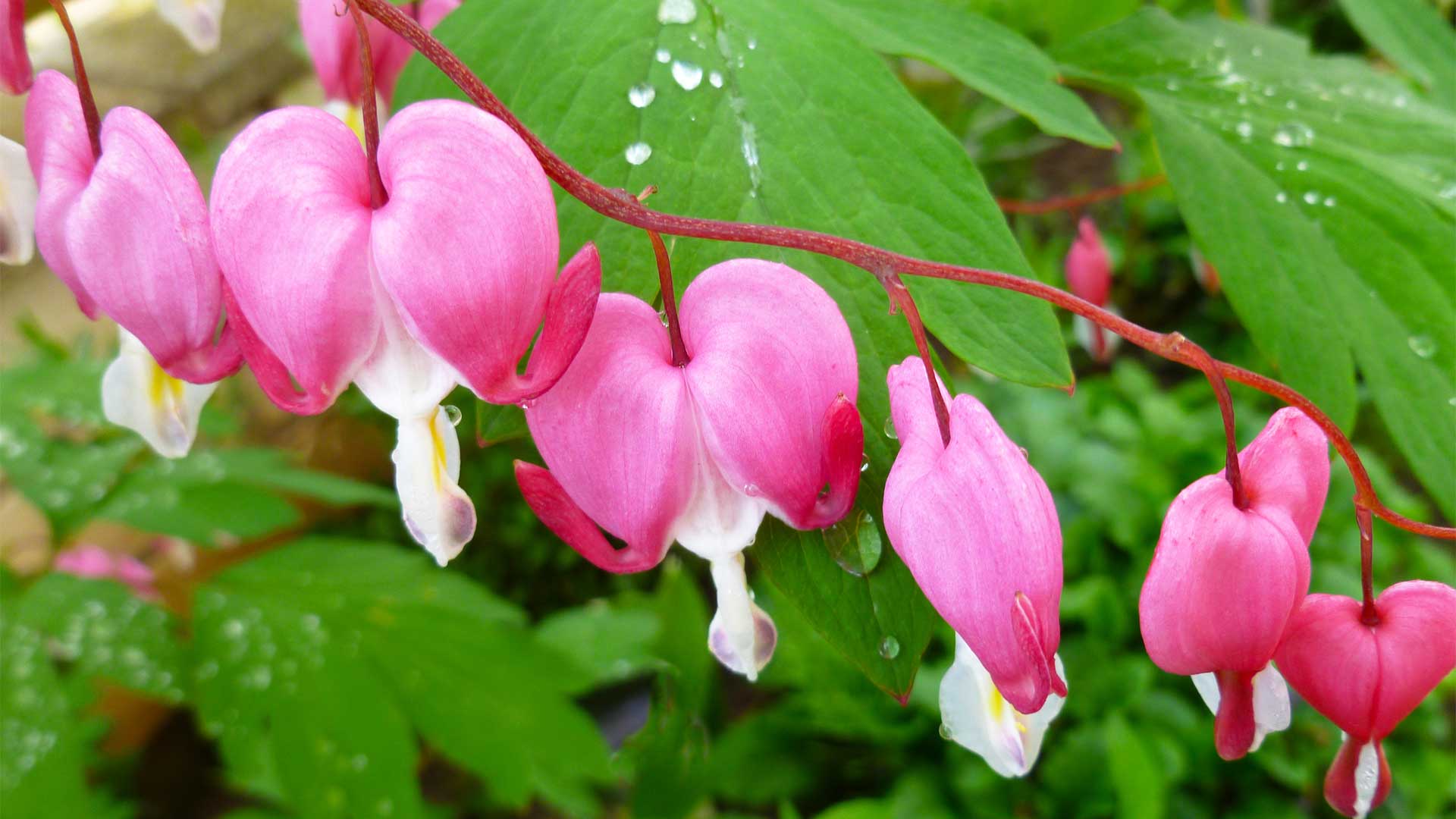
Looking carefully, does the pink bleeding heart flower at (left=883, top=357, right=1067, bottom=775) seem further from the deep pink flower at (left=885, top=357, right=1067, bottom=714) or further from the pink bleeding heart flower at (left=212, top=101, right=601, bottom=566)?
the pink bleeding heart flower at (left=212, top=101, right=601, bottom=566)

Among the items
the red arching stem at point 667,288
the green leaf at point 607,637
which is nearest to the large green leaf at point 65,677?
the green leaf at point 607,637

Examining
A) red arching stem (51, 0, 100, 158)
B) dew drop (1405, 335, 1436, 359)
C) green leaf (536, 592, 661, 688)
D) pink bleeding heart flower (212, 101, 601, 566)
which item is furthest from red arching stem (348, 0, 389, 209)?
green leaf (536, 592, 661, 688)

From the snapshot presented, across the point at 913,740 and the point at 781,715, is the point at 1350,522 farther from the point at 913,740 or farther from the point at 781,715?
the point at 781,715

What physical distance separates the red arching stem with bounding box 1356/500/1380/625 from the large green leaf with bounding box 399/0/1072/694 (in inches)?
4.9

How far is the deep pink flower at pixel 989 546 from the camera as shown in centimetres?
36

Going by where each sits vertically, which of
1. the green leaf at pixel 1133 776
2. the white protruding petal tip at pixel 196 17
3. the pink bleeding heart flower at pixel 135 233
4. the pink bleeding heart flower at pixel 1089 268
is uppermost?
the pink bleeding heart flower at pixel 135 233

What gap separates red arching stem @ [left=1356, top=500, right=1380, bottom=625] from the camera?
41 cm

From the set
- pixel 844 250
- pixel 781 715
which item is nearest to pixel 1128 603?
pixel 781 715

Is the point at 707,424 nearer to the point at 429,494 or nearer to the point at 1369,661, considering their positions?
the point at 429,494

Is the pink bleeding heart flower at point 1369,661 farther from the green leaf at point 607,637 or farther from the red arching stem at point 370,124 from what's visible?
the green leaf at point 607,637

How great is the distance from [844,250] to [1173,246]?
6.47ft

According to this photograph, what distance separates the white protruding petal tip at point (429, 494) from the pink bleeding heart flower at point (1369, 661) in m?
0.34

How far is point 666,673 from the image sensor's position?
854 millimetres

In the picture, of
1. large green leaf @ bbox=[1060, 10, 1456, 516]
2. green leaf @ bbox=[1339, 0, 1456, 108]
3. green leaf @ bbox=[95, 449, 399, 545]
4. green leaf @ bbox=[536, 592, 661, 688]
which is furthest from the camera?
green leaf @ bbox=[536, 592, 661, 688]
